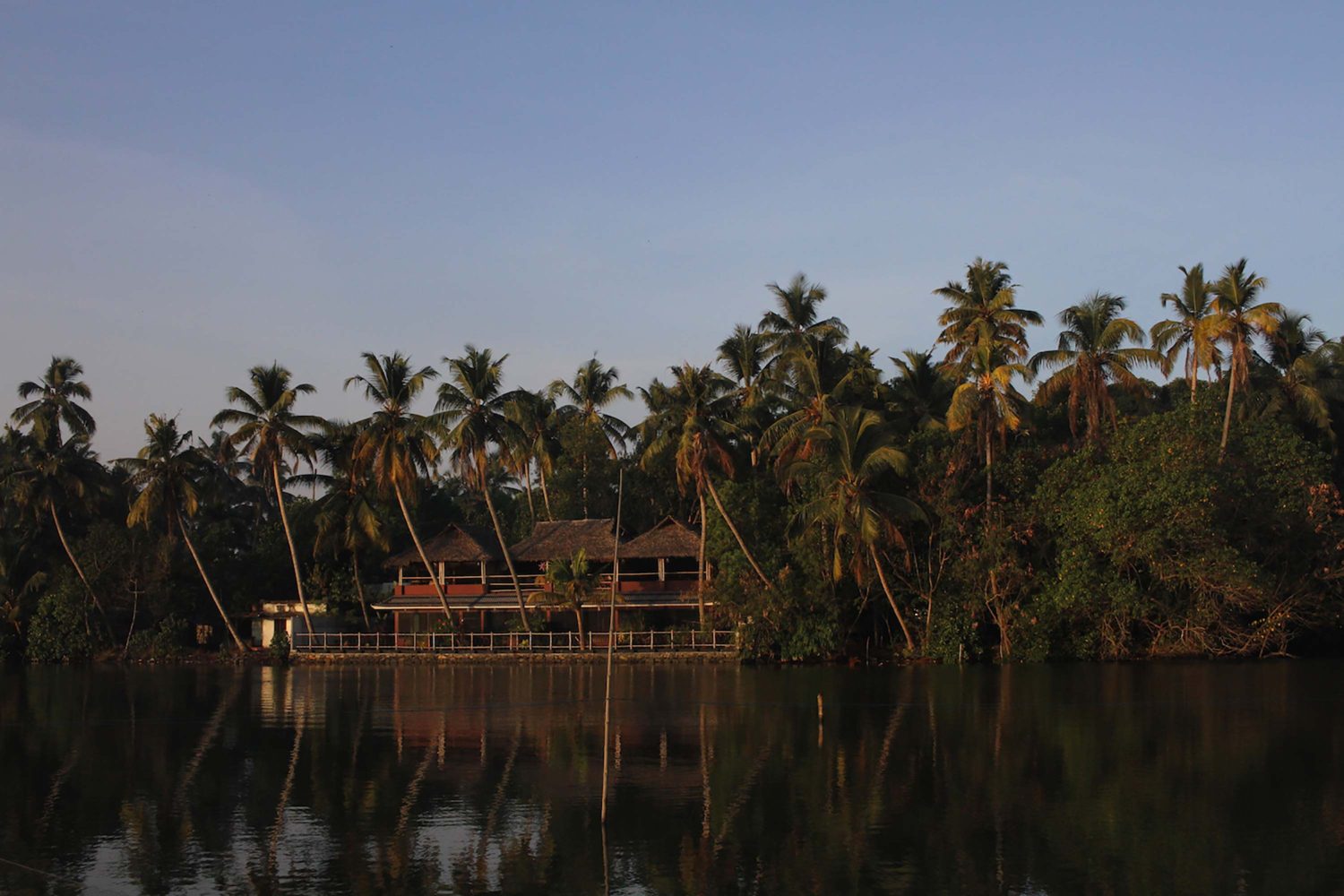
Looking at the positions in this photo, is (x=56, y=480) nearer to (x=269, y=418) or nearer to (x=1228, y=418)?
(x=269, y=418)

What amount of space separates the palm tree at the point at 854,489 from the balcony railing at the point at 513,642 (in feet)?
22.3

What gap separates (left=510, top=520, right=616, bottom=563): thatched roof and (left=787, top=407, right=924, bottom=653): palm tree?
1008 centimetres

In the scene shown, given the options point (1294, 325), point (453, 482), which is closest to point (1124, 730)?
point (1294, 325)

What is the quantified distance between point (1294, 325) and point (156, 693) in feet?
146

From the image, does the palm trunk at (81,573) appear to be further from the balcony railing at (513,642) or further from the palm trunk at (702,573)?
the palm trunk at (702,573)

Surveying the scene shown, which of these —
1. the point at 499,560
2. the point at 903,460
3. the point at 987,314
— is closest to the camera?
the point at 903,460

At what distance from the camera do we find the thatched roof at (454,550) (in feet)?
188

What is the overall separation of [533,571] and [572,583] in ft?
24.8

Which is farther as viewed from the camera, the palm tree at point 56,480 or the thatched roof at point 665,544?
the palm tree at point 56,480

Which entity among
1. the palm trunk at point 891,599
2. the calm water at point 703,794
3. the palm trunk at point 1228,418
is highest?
the palm trunk at point 1228,418

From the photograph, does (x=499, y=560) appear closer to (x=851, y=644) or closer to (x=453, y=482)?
(x=851, y=644)

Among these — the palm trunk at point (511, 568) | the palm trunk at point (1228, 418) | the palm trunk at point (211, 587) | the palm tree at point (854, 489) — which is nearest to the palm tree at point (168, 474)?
the palm trunk at point (211, 587)

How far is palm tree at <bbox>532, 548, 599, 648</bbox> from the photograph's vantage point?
168 feet

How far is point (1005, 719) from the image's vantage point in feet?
94.0
